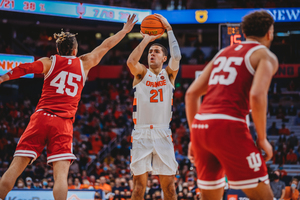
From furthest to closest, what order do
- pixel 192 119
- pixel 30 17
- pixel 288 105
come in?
pixel 288 105 < pixel 30 17 < pixel 192 119

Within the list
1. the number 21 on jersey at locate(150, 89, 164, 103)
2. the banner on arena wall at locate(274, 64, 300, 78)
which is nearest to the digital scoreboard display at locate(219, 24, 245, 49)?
the number 21 on jersey at locate(150, 89, 164, 103)

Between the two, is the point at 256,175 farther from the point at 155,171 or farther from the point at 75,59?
the point at 75,59

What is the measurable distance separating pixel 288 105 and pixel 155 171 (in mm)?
16210

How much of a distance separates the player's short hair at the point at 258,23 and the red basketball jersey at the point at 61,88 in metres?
2.20

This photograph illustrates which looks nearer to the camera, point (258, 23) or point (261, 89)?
point (261, 89)

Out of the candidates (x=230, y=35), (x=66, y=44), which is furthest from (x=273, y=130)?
(x=66, y=44)

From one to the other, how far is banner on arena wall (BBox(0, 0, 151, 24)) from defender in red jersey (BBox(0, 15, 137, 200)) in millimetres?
12546

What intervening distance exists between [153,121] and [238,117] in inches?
91.3

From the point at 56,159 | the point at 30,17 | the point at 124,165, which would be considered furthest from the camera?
the point at 30,17

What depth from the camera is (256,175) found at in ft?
9.37

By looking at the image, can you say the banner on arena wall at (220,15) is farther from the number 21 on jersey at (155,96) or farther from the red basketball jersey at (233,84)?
the red basketball jersey at (233,84)

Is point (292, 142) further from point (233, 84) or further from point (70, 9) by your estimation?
point (233, 84)

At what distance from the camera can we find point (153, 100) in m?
5.18

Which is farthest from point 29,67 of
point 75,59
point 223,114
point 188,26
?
point 188,26
